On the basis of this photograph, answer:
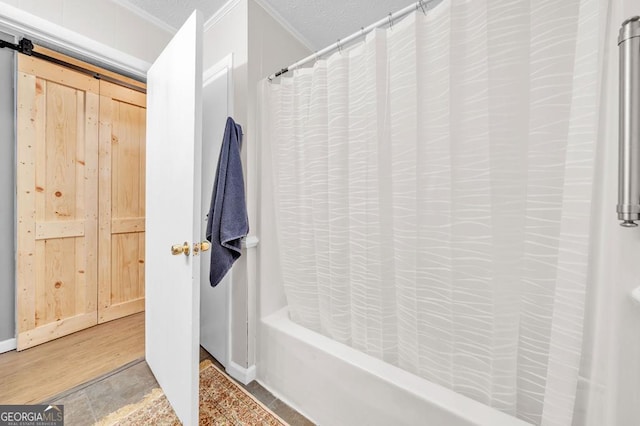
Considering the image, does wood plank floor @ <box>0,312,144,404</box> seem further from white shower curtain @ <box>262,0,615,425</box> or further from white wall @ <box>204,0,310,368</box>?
white shower curtain @ <box>262,0,615,425</box>

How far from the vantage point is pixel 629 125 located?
0.52 metres

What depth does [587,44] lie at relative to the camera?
2.08ft

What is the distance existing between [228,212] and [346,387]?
0.99 metres

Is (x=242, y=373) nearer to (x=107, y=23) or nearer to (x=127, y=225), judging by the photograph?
(x=127, y=225)

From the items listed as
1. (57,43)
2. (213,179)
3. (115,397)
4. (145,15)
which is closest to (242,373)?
(115,397)

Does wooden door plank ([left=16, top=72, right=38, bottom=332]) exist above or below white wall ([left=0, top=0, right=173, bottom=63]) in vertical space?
below

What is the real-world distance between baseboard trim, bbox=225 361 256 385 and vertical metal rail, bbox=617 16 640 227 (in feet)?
5.54

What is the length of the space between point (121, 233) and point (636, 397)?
3.10m

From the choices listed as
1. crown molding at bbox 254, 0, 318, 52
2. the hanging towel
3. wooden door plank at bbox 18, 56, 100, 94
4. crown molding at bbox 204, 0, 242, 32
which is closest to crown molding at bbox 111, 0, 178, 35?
crown molding at bbox 204, 0, 242, 32

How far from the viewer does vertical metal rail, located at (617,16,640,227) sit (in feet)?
1.68

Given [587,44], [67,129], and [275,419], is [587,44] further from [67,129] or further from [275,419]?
[67,129]

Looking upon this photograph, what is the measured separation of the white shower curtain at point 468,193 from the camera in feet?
2.23

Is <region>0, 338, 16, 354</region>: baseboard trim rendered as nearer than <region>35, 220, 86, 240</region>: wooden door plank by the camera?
Yes

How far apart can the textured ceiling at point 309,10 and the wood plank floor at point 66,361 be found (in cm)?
228
